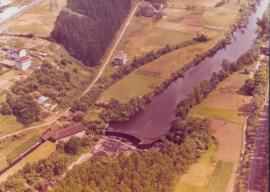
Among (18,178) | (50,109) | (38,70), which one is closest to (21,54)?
(38,70)

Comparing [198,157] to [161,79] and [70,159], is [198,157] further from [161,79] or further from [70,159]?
[161,79]

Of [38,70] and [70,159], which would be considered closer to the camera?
[70,159]

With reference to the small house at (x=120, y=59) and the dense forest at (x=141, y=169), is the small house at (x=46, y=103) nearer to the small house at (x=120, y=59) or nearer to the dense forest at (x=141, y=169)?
the dense forest at (x=141, y=169)

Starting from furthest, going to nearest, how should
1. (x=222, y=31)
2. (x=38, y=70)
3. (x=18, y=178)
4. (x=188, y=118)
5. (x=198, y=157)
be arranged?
(x=222, y=31) < (x=38, y=70) < (x=188, y=118) < (x=198, y=157) < (x=18, y=178)

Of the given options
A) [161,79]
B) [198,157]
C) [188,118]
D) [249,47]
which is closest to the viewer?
[198,157]

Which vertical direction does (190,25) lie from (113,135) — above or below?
above

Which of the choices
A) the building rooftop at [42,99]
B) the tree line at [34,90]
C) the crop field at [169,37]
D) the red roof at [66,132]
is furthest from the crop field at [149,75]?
the red roof at [66,132]

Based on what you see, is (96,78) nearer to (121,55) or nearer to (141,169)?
(121,55)

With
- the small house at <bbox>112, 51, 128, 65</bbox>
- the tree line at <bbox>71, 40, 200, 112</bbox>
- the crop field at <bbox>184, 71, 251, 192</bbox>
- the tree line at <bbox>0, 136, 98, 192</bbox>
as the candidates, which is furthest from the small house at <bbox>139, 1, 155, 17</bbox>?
the tree line at <bbox>0, 136, 98, 192</bbox>
